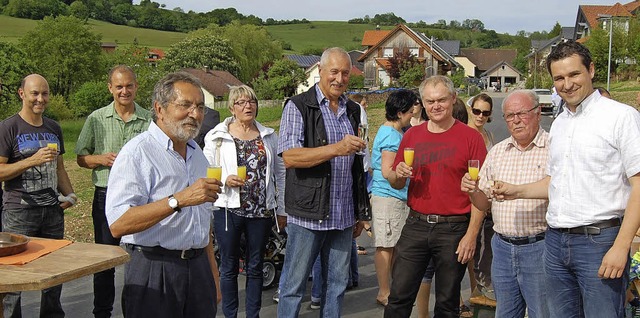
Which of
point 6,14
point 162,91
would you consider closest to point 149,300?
point 162,91

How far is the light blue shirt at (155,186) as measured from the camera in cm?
336

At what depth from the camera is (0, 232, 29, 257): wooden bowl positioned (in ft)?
10.9

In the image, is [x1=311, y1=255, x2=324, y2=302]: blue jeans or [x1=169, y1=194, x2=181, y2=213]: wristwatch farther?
[x1=311, y1=255, x2=324, y2=302]: blue jeans

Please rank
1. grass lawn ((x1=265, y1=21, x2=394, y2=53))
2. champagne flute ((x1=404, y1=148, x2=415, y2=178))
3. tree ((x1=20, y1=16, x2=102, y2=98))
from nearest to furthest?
champagne flute ((x1=404, y1=148, x2=415, y2=178)) < tree ((x1=20, y1=16, x2=102, y2=98)) < grass lawn ((x1=265, y1=21, x2=394, y2=53))

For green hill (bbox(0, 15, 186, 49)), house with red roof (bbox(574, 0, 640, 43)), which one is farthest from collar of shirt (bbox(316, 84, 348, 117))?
green hill (bbox(0, 15, 186, 49))

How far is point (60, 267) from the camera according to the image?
3141mm

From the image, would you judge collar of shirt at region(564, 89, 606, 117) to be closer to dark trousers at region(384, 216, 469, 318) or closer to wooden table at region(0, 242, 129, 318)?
dark trousers at region(384, 216, 469, 318)

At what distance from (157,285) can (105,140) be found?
102 inches

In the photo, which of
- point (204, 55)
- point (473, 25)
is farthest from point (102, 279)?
point (473, 25)

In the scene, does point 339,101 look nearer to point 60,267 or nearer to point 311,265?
point 311,265

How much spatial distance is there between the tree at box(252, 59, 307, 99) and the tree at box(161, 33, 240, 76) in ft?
50.4

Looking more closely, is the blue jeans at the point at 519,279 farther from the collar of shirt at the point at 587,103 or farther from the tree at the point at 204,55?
the tree at the point at 204,55

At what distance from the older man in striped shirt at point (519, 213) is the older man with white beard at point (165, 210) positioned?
1867 millimetres

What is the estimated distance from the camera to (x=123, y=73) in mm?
5566
